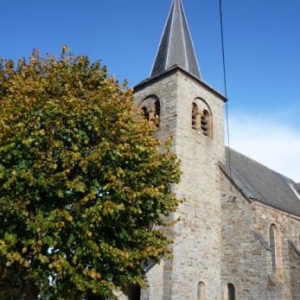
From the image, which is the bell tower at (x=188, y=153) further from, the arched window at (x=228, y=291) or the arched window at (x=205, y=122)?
the arched window at (x=228, y=291)

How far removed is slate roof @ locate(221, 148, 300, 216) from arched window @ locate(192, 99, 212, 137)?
2.20m

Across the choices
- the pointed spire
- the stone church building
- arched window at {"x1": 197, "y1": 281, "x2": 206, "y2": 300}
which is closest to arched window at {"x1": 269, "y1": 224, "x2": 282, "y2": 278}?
the stone church building

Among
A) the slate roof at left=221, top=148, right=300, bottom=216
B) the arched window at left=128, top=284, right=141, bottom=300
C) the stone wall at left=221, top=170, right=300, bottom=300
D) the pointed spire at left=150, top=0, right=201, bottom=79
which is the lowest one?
the arched window at left=128, top=284, right=141, bottom=300

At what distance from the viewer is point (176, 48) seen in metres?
21.8

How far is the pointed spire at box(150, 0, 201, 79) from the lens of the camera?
21156 millimetres

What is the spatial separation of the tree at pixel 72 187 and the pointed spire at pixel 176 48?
34.0ft

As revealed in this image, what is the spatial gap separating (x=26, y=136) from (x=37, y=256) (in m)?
2.88

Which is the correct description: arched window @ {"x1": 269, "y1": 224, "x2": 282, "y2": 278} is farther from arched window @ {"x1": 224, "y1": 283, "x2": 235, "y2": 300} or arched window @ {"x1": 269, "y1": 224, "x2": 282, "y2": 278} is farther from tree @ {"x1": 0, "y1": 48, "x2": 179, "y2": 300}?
tree @ {"x1": 0, "y1": 48, "x2": 179, "y2": 300}

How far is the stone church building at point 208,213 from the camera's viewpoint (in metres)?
16.3

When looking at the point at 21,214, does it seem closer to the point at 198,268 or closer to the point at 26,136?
the point at 26,136

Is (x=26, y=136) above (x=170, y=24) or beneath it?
beneath

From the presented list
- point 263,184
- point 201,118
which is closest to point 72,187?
point 201,118

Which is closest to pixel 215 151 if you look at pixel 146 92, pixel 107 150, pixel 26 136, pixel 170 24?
pixel 146 92

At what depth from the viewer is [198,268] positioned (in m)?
16.8
